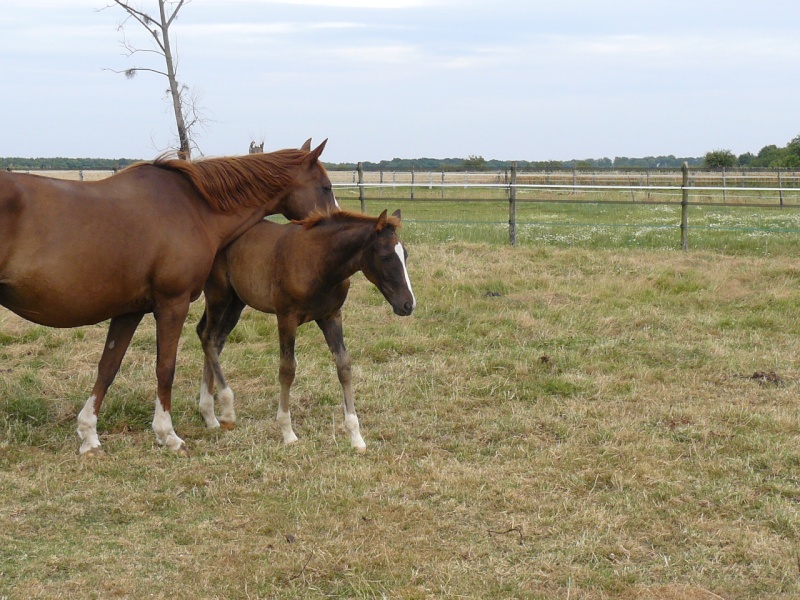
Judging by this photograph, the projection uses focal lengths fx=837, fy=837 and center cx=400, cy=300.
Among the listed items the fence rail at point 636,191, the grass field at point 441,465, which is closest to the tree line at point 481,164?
the fence rail at point 636,191

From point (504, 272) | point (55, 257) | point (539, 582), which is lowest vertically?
point (539, 582)

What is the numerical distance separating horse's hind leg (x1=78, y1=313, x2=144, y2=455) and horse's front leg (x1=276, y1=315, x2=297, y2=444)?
102 cm

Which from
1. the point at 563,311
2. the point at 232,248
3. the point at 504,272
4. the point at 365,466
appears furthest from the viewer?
the point at 504,272

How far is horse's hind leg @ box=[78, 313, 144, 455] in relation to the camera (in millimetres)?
5543

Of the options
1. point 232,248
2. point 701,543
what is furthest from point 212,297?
point 701,543

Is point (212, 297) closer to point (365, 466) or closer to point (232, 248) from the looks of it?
point (232, 248)

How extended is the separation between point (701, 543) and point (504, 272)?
22.7ft

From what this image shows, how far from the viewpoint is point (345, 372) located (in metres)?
5.70

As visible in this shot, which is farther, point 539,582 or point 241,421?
point 241,421

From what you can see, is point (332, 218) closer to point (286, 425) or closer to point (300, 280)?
point (300, 280)

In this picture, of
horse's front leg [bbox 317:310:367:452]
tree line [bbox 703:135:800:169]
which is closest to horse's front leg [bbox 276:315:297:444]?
horse's front leg [bbox 317:310:367:452]

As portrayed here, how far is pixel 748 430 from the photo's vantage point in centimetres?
555

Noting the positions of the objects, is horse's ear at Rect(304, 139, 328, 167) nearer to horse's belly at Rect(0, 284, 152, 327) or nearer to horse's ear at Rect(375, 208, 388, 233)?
horse's ear at Rect(375, 208, 388, 233)

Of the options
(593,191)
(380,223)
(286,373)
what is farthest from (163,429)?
(593,191)
